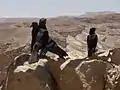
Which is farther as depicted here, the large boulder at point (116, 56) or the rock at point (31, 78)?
the large boulder at point (116, 56)

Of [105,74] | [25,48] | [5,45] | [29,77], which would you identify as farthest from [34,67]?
[5,45]

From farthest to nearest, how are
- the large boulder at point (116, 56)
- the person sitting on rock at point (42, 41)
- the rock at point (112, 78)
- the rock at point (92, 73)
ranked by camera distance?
the person sitting on rock at point (42, 41)
the large boulder at point (116, 56)
the rock at point (92, 73)
the rock at point (112, 78)

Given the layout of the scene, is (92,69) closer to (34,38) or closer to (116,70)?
(116,70)

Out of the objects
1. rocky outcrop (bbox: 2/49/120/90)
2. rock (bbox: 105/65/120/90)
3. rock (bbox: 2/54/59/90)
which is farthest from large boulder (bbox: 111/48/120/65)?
rock (bbox: 2/54/59/90)

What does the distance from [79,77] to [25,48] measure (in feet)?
76.4

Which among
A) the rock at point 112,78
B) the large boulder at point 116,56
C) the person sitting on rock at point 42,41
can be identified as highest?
the person sitting on rock at point 42,41

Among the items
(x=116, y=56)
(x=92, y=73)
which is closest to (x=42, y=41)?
(x=92, y=73)

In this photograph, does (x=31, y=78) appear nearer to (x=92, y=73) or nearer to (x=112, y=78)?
(x=92, y=73)

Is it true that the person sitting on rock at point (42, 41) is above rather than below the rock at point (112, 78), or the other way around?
above

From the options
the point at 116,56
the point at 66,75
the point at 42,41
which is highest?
the point at 42,41

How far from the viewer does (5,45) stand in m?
39.6

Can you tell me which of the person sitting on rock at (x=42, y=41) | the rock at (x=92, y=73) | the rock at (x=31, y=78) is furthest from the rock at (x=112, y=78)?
the person sitting on rock at (x=42, y=41)

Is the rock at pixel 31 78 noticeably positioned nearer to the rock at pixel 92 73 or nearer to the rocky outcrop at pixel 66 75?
the rocky outcrop at pixel 66 75

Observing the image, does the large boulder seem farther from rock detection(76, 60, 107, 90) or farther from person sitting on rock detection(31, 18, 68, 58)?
person sitting on rock detection(31, 18, 68, 58)
